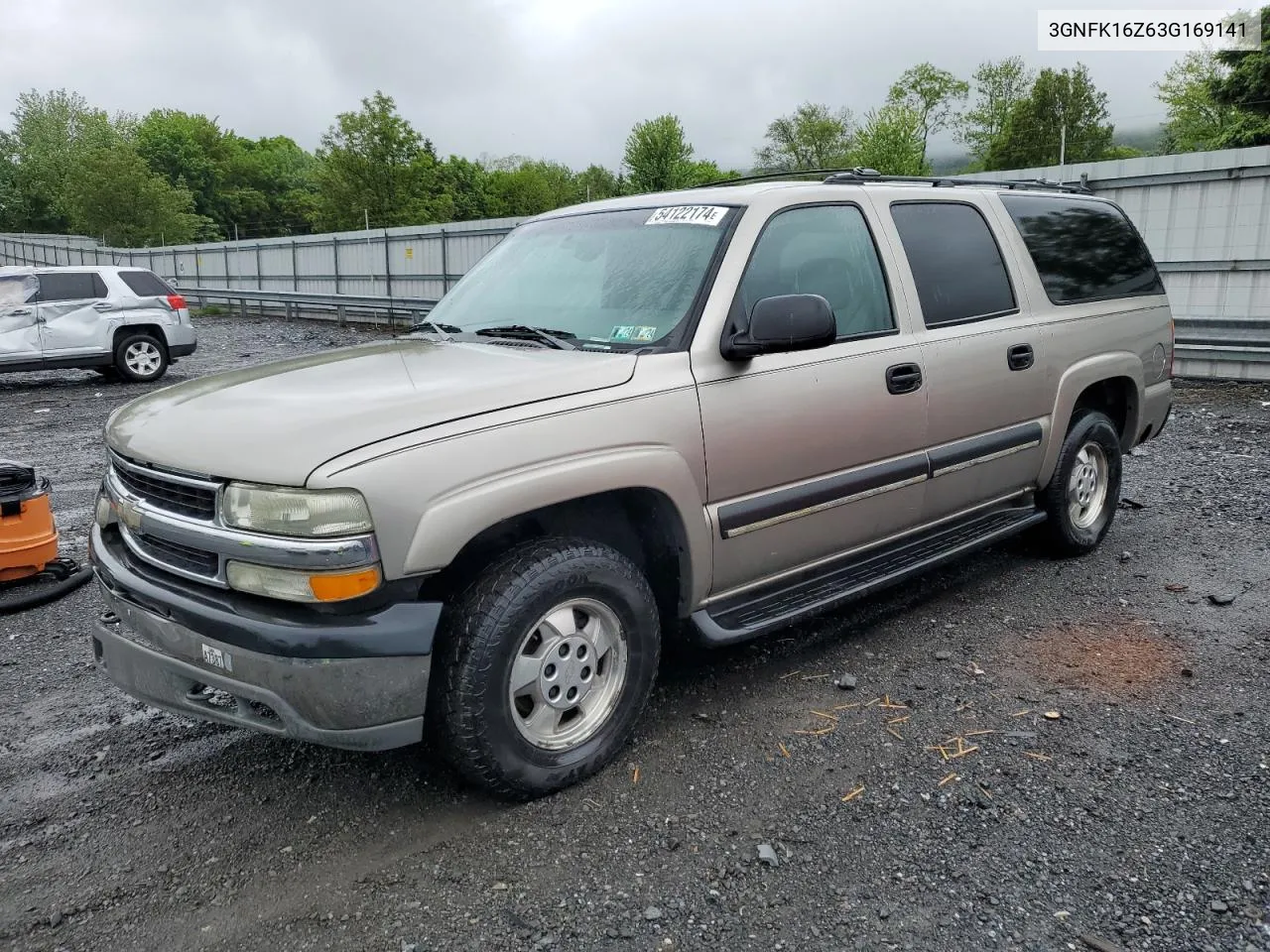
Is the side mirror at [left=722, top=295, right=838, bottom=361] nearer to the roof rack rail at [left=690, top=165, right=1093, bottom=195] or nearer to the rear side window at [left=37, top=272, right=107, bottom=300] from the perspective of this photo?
the roof rack rail at [left=690, top=165, right=1093, bottom=195]

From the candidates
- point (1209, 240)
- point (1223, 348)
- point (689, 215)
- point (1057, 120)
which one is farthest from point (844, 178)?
point (1057, 120)

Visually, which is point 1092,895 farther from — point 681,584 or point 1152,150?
point 1152,150

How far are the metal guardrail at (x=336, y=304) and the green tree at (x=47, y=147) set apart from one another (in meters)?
64.2

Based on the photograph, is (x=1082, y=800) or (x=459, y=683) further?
(x=1082, y=800)

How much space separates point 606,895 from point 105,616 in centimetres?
191

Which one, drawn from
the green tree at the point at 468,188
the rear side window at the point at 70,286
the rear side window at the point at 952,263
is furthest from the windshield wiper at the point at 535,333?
the green tree at the point at 468,188

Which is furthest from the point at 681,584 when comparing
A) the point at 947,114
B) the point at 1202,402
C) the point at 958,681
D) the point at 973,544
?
the point at 947,114

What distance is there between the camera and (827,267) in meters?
4.00

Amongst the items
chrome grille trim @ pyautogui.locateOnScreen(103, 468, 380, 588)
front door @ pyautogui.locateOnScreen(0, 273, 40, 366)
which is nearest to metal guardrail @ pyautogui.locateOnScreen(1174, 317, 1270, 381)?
chrome grille trim @ pyautogui.locateOnScreen(103, 468, 380, 588)

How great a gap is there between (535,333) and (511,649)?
4.32 ft

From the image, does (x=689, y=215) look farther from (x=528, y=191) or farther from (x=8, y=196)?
(x=8, y=196)

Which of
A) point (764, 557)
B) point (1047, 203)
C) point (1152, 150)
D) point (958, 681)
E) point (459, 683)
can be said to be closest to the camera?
point (459, 683)

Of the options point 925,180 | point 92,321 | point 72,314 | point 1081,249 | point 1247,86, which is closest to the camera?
point 925,180

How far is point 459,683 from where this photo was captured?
285 cm
